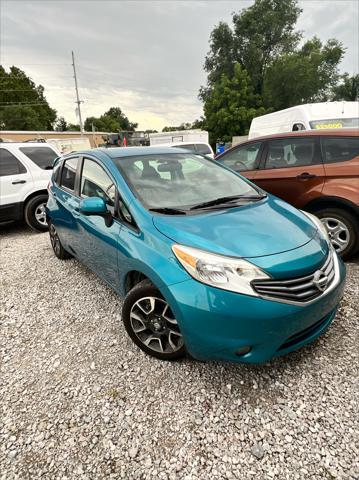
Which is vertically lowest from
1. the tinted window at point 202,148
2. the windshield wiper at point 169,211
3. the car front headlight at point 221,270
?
the car front headlight at point 221,270

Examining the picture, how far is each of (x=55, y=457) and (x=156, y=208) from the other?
1.74 meters

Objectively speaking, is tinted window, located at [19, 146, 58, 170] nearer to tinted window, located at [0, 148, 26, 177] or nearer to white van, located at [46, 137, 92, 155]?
tinted window, located at [0, 148, 26, 177]

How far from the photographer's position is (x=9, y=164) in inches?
222

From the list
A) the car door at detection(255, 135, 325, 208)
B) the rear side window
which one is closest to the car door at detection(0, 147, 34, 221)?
the car door at detection(255, 135, 325, 208)

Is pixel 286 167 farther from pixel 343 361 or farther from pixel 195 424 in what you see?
pixel 195 424

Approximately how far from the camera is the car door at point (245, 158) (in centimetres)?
456

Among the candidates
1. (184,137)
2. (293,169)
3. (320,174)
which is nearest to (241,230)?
(320,174)

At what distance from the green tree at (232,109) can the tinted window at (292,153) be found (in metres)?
24.5

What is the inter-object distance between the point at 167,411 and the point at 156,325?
0.58 meters

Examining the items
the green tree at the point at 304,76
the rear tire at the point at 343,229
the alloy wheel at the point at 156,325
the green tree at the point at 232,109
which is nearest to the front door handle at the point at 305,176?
the rear tire at the point at 343,229

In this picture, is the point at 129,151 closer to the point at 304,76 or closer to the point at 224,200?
the point at 224,200

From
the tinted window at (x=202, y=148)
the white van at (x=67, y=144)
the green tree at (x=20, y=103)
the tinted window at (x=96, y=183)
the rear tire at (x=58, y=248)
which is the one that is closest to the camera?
the tinted window at (x=96, y=183)

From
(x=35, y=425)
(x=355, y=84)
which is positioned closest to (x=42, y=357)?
(x=35, y=425)

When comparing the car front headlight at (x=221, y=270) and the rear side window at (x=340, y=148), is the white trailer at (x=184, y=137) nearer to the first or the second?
the rear side window at (x=340, y=148)
